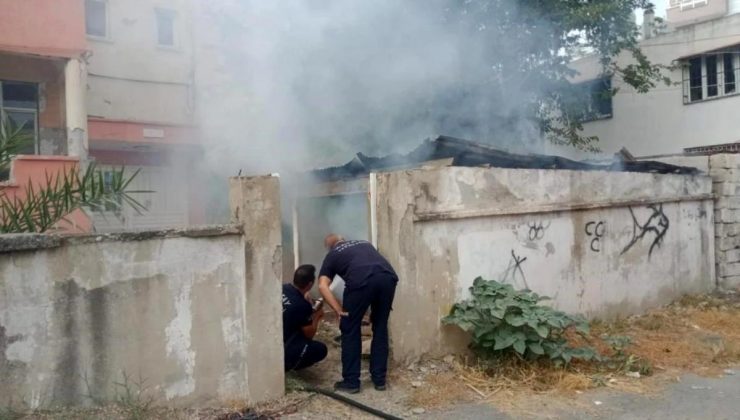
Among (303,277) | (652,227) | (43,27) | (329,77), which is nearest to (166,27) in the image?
(43,27)

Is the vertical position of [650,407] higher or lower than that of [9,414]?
lower

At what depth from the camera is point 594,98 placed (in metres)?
16.3

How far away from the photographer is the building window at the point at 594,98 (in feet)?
46.7

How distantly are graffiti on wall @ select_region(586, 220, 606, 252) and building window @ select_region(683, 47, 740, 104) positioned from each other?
1139 cm

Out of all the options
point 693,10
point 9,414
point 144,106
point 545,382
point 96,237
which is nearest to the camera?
point 9,414

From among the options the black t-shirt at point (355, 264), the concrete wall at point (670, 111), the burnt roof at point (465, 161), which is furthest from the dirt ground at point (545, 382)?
the concrete wall at point (670, 111)

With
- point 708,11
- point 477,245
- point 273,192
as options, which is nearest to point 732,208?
point 477,245

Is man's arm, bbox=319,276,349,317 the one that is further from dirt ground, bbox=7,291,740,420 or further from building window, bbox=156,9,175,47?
building window, bbox=156,9,175,47

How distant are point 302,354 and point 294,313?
1.19 ft

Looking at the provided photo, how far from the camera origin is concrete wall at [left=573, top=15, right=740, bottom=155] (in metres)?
16.6

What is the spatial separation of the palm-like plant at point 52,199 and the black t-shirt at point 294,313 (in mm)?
1431

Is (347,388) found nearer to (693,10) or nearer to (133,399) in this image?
(133,399)

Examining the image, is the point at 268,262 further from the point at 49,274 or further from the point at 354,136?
the point at 354,136

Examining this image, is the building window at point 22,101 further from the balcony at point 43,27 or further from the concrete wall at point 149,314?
the concrete wall at point 149,314
